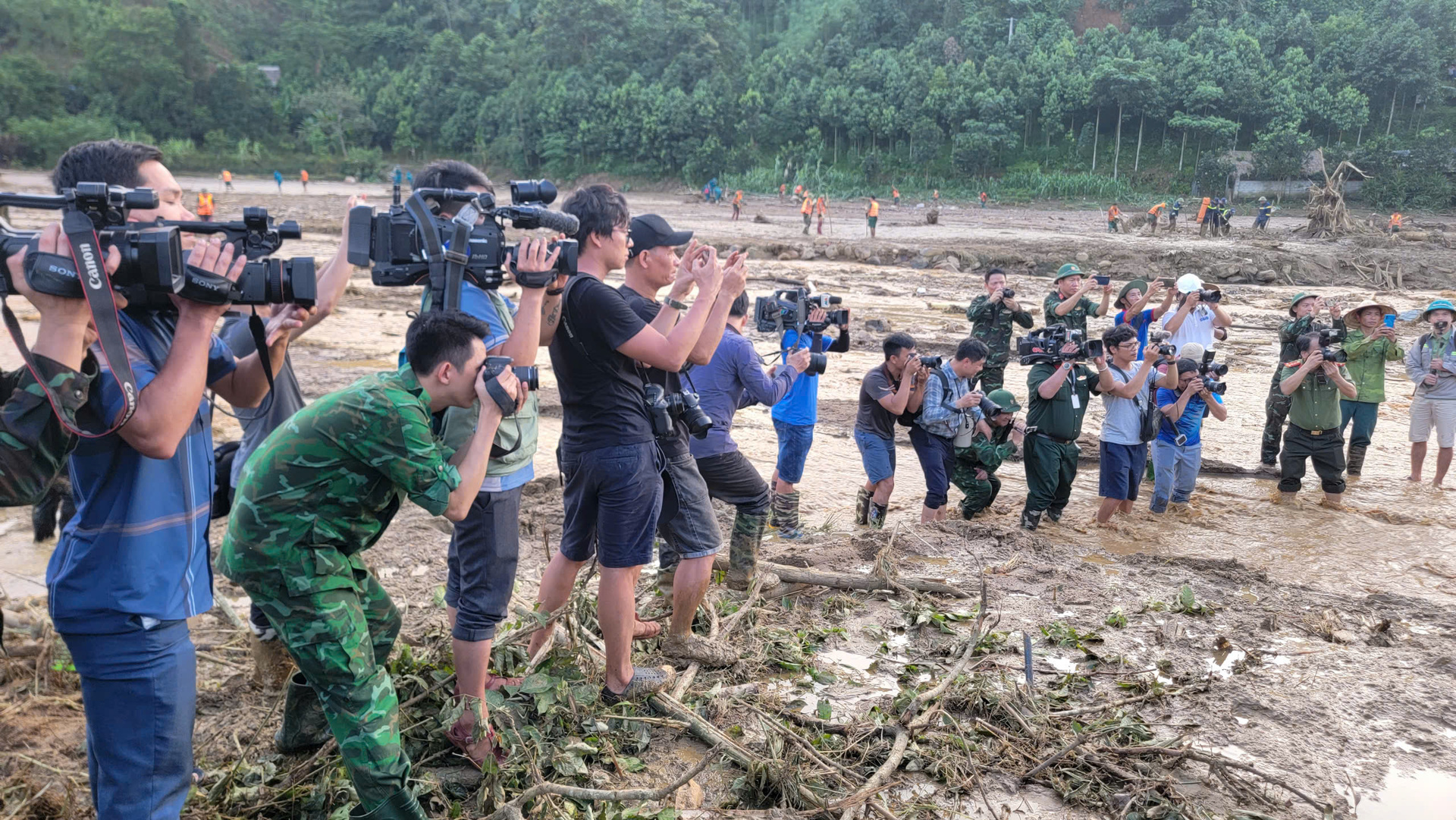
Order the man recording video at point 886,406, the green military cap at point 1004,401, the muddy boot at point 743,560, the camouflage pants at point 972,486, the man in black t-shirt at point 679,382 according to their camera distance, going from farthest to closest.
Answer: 1. the camouflage pants at point 972,486
2. the green military cap at point 1004,401
3. the man recording video at point 886,406
4. the muddy boot at point 743,560
5. the man in black t-shirt at point 679,382

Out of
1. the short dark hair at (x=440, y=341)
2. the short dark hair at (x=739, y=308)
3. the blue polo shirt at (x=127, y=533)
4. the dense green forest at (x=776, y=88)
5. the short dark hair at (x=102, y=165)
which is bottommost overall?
the blue polo shirt at (x=127, y=533)

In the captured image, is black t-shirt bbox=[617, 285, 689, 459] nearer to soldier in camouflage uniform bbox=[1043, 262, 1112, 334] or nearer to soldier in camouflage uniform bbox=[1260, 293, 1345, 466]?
soldier in camouflage uniform bbox=[1043, 262, 1112, 334]

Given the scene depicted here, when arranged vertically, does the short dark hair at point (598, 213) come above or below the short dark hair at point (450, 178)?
below

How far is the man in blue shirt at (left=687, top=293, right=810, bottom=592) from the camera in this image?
4.86m

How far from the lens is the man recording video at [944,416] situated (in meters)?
6.64

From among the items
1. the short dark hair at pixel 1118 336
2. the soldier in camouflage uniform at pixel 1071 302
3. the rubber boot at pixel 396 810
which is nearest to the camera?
the rubber boot at pixel 396 810

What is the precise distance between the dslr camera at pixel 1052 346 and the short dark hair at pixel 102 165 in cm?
550

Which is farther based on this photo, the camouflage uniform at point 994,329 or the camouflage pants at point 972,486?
the camouflage uniform at point 994,329

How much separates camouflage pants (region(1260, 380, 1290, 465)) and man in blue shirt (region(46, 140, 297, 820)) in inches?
349

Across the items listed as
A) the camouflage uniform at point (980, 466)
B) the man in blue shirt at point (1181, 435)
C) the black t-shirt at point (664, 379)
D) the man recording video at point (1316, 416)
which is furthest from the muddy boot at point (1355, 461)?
the black t-shirt at point (664, 379)

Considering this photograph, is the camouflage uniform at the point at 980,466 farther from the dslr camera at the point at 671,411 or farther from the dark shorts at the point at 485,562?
the dark shorts at the point at 485,562

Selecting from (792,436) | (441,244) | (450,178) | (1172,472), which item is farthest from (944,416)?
(441,244)

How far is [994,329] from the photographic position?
9070mm

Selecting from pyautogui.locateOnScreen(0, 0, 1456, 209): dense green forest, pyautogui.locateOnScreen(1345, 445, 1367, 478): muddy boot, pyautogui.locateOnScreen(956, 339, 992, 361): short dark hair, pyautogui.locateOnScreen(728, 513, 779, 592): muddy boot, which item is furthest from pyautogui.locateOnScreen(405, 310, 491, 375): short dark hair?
pyautogui.locateOnScreen(0, 0, 1456, 209): dense green forest
